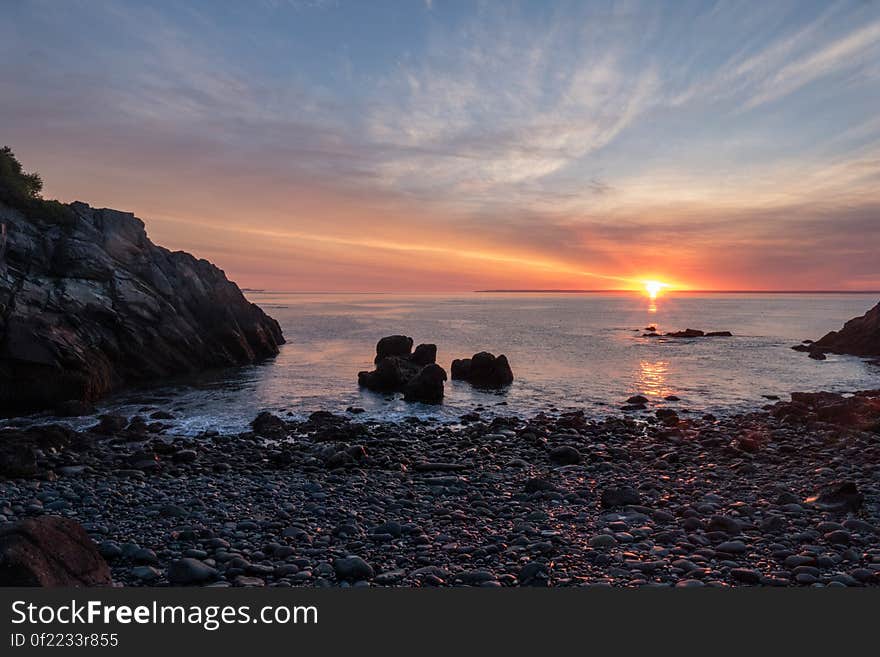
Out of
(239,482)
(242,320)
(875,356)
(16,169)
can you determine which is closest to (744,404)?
(239,482)

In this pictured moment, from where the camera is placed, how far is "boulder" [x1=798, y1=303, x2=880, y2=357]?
5019cm

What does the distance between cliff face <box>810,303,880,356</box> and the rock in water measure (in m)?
62.8

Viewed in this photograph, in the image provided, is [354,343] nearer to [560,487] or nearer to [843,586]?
[560,487]

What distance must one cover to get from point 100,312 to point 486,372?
25.0 metres

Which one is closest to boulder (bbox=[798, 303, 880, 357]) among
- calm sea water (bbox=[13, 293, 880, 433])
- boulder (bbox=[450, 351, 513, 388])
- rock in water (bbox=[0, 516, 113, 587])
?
calm sea water (bbox=[13, 293, 880, 433])

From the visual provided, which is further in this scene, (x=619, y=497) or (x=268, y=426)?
(x=268, y=426)

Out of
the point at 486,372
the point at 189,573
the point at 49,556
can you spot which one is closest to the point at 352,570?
the point at 189,573

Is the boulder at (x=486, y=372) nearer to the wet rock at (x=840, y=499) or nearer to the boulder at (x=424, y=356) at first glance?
the boulder at (x=424, y=356)

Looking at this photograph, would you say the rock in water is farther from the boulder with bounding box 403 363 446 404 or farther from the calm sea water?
the boulder with bounding box 403 363 446 404

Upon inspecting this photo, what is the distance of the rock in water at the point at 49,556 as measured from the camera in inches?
241

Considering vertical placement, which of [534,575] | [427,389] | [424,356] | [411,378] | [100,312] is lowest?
[534,575]

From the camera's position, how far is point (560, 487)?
12992 millimetres

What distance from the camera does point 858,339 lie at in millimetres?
51594

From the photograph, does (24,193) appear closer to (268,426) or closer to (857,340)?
(268,426)
